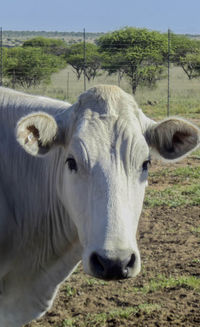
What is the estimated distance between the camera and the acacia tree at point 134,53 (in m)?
29.6

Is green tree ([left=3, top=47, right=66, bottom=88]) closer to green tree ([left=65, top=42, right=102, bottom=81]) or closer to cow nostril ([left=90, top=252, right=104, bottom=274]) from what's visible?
green tree ([left=65, top=42, right=102, bottom=81])

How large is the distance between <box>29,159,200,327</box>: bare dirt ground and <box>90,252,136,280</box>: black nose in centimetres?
206

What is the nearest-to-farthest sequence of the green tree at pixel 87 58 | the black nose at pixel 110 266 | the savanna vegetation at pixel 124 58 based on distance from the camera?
1. the black nose at pixel 110 266
2. the savanna vegetation at pixel 124 58
3. the green tree at pixel 87 58

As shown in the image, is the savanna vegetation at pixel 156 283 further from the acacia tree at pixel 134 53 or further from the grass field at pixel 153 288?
the acacia tree at pixel 134 53

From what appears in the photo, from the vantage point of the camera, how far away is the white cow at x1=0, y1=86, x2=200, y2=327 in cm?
301

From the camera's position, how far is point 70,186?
3.39 metres

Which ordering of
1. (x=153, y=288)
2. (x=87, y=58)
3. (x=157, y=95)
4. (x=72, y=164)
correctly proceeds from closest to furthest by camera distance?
1. (x=72, y=164)
2. (x=153, y=288)
3. (x=157, y=95)
4. (x=87, y=58)

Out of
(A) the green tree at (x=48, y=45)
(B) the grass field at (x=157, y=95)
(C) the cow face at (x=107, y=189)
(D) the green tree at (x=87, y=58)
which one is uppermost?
(A) the green tree at (x=48, y=45)

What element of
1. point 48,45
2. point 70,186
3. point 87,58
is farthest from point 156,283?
point 48,45

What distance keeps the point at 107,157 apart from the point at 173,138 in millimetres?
616

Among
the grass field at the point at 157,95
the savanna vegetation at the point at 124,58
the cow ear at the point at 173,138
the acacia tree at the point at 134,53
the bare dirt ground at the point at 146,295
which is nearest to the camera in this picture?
the cow ear at the point at 173,138

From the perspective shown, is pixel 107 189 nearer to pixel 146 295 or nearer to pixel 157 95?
pixel 146 295

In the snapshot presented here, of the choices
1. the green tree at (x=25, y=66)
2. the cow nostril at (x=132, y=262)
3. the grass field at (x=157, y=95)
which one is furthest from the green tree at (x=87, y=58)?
the cow nostril at (x=132, y=262)

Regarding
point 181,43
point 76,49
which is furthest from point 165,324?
point 76,49
